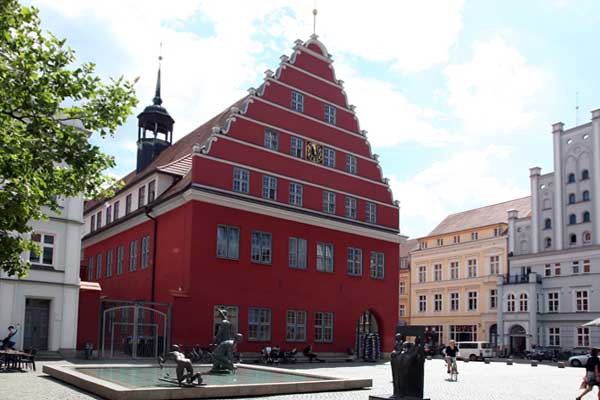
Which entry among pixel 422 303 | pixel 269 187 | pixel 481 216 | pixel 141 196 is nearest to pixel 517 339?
pixel 422 303

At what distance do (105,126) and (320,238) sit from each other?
24.4 m

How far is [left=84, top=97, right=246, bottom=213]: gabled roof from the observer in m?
36.0

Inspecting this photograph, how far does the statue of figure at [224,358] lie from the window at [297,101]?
19.1m

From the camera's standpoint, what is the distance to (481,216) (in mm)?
70875

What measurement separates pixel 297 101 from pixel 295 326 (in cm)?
1263

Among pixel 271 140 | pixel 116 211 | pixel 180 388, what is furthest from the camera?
pixel 116 211

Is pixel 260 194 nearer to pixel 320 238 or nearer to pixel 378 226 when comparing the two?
pixel 320 238

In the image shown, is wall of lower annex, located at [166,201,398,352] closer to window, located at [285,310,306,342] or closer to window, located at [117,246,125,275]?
window, located at [285,310,306,342]

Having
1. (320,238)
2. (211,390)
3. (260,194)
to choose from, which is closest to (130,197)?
(260,194)

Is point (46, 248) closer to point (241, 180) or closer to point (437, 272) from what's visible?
point (241, 180)

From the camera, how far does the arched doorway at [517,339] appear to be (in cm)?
6067

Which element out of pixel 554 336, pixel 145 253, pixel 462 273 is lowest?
pixel 554 336

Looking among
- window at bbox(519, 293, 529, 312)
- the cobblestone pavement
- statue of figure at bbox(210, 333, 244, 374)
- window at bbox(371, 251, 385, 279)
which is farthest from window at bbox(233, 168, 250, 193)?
window at bbox(519, 293, 529, 312)

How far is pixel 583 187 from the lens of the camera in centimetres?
5734
